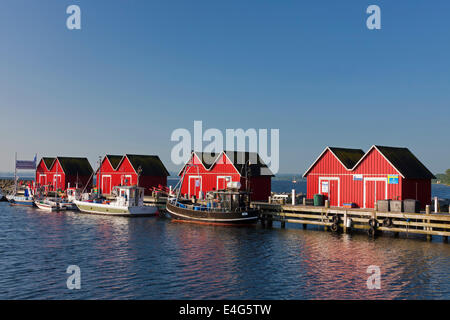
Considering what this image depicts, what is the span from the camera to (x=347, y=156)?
47469 mm

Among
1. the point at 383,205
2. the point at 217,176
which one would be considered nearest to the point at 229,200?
the point at 217,176

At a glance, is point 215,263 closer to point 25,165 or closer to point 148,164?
point 148,164

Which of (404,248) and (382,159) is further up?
(382,159)

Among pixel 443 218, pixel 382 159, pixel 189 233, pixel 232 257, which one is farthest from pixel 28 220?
pixel 443 218

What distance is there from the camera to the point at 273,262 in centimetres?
2900

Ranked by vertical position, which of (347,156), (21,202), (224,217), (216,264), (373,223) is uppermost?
(347,156)

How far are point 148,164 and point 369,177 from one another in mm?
37660

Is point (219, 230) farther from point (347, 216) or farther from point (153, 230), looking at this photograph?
point (347, 216)

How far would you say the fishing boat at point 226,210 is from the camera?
45906mm

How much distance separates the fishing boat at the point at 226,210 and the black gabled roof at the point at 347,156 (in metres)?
9.93

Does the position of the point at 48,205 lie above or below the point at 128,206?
below

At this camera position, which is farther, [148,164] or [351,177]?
[148,164]

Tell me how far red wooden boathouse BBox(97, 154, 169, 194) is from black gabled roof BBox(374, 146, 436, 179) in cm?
3657
